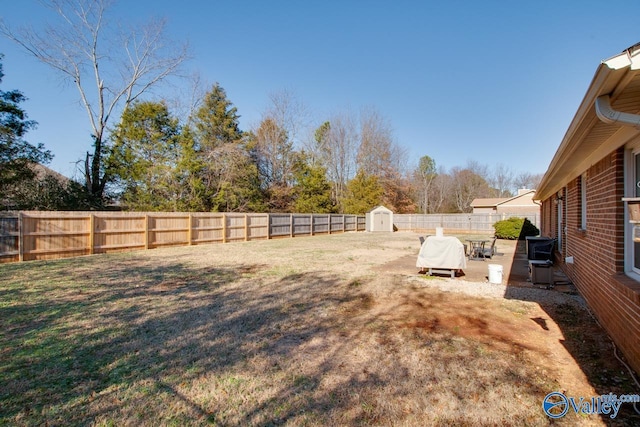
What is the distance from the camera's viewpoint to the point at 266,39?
639 inches

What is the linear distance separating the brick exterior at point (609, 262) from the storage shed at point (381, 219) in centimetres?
2180

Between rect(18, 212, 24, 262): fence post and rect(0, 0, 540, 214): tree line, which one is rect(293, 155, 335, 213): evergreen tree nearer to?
rect(0, 0, 540, 214): tree line

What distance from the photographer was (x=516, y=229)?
1870cm

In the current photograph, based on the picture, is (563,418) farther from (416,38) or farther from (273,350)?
(416,38)

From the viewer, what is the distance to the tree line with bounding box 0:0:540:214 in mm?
15586

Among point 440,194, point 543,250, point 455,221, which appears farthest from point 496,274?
point 440,194

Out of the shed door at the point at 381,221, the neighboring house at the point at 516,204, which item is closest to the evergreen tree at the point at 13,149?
the shed door at the point at 381,221

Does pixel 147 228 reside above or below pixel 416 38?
below

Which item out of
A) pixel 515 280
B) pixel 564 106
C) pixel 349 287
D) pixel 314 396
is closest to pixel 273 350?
pixel 314 396

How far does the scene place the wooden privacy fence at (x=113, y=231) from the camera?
1002 cm

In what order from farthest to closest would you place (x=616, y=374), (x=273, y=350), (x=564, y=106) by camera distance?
1. (x=564, y=106)
2. (x=273, y=350)
3. (x=616, y=374)

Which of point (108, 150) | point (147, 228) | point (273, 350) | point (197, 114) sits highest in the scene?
point (197, 114)

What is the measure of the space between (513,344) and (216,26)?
17.2 meters

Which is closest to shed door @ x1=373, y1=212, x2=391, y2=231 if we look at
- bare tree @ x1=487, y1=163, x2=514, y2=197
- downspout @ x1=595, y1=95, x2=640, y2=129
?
downspout @ x1=595, y1=95, x2=640, y2=129
